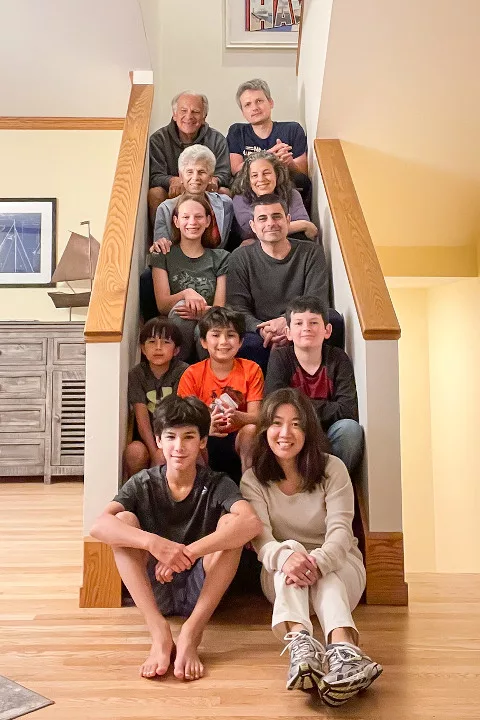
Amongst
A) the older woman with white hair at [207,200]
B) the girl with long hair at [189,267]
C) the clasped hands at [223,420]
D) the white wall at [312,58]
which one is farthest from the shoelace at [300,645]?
the white wall at [312,58]

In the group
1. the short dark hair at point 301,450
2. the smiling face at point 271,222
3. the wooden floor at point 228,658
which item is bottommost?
the wooden floor at point 228,658

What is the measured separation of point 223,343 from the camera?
230 centimetres

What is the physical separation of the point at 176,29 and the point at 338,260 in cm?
258

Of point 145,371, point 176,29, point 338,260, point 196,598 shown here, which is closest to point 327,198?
point 338,260

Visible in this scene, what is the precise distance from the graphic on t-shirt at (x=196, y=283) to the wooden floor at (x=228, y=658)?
1099 millimetres

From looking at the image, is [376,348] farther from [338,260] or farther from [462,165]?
[462,165]

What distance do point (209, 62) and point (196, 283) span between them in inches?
91.1

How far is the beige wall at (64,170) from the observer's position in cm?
474

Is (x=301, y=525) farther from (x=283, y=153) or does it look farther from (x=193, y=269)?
(x=283, y=153)

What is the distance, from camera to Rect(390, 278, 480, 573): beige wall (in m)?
4.48

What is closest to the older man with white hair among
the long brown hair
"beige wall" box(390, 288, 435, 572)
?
the long brown hair

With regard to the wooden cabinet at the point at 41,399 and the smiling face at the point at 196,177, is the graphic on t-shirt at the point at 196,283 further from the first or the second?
the wooden cabinet at the point at 41,399

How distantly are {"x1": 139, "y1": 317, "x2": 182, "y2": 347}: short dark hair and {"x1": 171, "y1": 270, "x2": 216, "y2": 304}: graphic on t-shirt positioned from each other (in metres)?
0.33

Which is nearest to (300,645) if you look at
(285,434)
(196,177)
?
(285,434)
